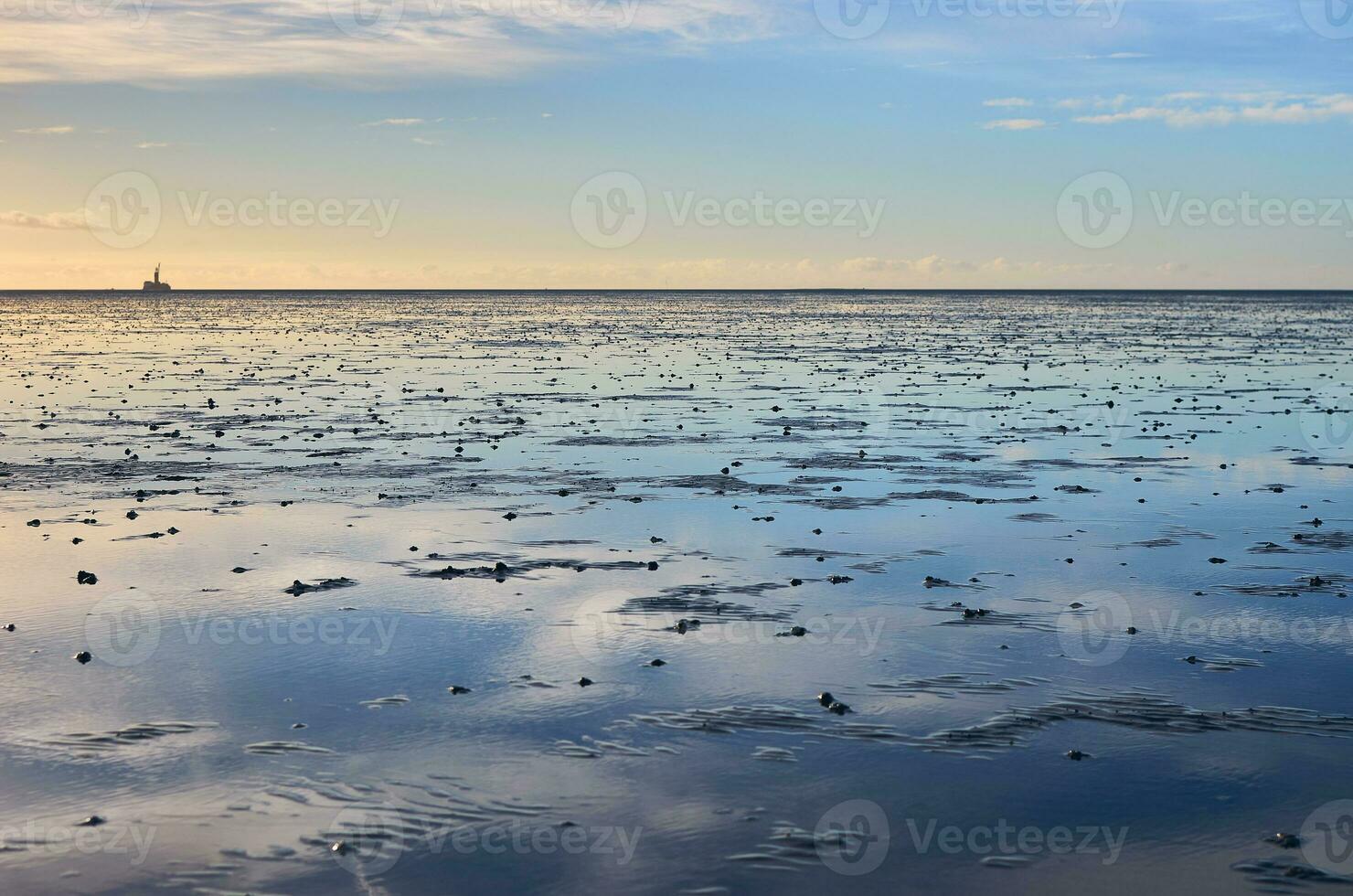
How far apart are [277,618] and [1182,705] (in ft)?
36.8

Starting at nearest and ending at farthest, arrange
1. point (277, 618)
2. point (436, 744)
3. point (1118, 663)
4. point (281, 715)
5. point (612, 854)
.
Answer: point (612, 854) < point (436, 744) < point (281, 715) < point (1118, 663) < point (277, 618)

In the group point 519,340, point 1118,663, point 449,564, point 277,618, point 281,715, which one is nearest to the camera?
point 281,715

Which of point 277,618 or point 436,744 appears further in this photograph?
point 277,618

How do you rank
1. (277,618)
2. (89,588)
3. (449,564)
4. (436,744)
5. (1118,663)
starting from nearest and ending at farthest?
(436,744), (1118,663), (277,618), (89,588), (449,564)

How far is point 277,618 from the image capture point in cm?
1650

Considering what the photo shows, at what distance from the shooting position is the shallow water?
10.0 meters

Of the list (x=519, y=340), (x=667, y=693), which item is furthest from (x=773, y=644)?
(x=519, y=340)

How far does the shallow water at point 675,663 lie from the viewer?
1003cm

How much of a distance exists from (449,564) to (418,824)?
947cm

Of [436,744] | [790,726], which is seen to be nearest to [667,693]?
[790,726]

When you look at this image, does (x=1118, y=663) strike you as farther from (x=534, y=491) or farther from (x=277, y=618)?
(x=534, y=491)

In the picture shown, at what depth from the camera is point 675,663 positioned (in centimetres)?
1465

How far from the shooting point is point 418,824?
10.4 meters

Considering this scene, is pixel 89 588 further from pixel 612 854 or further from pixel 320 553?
pixel 612 854
